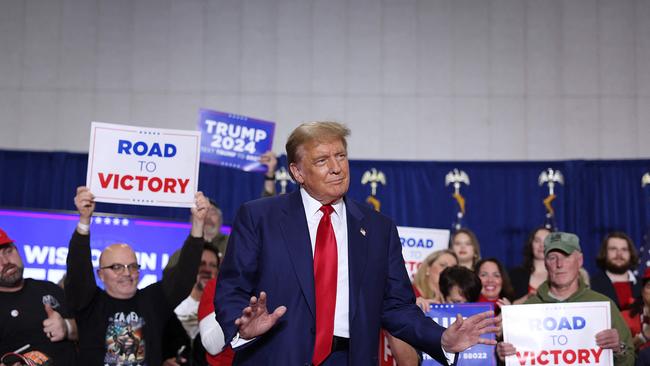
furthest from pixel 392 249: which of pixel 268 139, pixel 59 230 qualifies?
pixel 59 230

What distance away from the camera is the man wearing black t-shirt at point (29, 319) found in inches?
178

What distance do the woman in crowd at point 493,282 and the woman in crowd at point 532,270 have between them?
55 centimetres

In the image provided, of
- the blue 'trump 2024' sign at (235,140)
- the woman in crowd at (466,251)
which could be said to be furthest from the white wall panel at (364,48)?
the woman in crowd at (466,251)

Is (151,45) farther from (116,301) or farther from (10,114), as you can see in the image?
(116,301)

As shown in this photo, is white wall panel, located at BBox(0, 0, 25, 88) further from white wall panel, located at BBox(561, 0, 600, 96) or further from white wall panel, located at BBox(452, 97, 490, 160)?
white wall panel, located at BBox(561, 0, 600, 96)

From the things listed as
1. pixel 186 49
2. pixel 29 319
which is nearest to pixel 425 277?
pixel 29 319

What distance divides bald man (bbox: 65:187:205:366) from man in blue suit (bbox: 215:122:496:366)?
1798mm

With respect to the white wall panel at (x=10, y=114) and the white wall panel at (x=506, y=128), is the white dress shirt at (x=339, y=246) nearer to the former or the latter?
the white wall panel at (x=506, y=128)

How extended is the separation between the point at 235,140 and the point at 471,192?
350 cm

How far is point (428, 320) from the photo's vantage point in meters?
2.95

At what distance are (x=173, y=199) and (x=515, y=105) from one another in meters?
5.82

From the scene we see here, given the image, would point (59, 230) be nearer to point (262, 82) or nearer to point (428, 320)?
point (262, 82)

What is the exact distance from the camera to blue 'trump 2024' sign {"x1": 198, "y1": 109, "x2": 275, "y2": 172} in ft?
22.4

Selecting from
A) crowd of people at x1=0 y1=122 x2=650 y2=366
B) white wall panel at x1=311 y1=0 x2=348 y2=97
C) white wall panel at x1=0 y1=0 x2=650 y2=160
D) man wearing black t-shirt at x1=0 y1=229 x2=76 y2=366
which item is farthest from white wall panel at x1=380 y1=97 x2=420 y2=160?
man wearing black t-shirt at x1=0 y1=229 x2=76 y2=366
